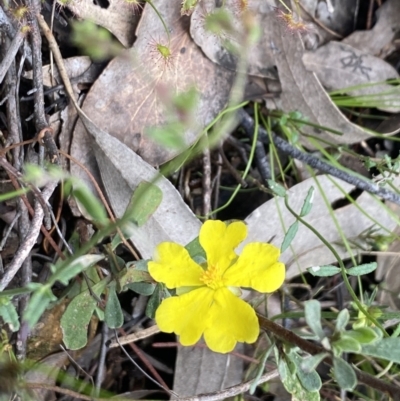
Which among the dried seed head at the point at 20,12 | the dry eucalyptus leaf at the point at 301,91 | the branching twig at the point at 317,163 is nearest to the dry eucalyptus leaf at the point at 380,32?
the dry eucalyptus leaf at the point at 301,91

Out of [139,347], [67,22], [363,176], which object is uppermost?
[67,22]

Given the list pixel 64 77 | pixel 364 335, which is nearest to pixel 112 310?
pixel 364 335

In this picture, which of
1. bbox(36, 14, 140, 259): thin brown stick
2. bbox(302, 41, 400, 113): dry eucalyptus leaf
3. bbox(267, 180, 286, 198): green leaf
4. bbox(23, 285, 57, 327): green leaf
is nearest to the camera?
bbox(23, 285, 57, 327): green leaf

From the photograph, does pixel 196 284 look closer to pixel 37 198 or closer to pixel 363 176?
pixel 37 198

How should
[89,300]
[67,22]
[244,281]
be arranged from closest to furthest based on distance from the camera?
[244,281] → [89,300] → [67,22]

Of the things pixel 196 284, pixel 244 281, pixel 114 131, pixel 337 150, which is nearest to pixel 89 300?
pixel 196 284

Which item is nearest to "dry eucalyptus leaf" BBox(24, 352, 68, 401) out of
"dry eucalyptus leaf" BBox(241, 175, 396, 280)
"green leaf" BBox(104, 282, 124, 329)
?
"green leaf" BBox(104, 282, 124, 329)

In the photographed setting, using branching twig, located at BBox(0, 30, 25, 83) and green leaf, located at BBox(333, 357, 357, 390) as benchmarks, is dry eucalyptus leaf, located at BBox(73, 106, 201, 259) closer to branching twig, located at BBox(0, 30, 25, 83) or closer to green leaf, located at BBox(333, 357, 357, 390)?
branching twig, located at BBox(0, 30, 25, 83)
